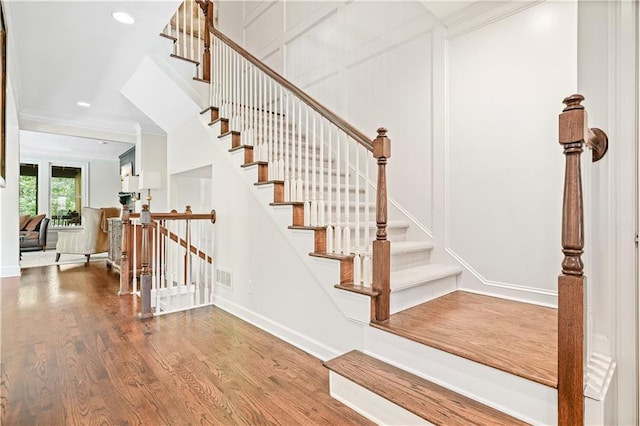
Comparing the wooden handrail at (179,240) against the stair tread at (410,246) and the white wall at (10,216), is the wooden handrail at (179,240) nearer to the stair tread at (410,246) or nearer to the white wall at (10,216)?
the stair tread at (410,246)

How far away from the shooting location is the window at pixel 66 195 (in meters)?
9.33

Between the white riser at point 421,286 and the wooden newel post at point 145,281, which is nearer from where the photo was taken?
the white riser at point 421,286

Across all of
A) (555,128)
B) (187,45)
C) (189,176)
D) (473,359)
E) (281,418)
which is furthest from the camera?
(189,176)

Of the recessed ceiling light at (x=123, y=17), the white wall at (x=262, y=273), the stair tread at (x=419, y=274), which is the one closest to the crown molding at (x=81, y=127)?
the white wall at (x=262, y=273)

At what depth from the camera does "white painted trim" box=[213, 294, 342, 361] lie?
2302 mm

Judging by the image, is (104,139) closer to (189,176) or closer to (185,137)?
(189,176)

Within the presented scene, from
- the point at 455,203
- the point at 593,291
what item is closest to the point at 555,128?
the point at 455,203

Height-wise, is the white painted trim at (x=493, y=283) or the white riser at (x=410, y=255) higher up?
the white riser at (x=410, y=255)

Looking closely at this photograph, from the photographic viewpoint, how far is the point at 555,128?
7.29ft

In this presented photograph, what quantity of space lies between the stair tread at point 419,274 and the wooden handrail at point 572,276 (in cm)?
97

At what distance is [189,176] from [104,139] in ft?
10.0

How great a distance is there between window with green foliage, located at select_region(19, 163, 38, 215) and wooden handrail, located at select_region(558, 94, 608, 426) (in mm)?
11727

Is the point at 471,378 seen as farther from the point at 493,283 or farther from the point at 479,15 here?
the point at 479,15

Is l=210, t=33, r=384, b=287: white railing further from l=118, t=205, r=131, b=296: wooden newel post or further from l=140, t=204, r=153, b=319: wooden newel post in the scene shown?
l=118, t=205, r=131, b=296: wooden newel post
